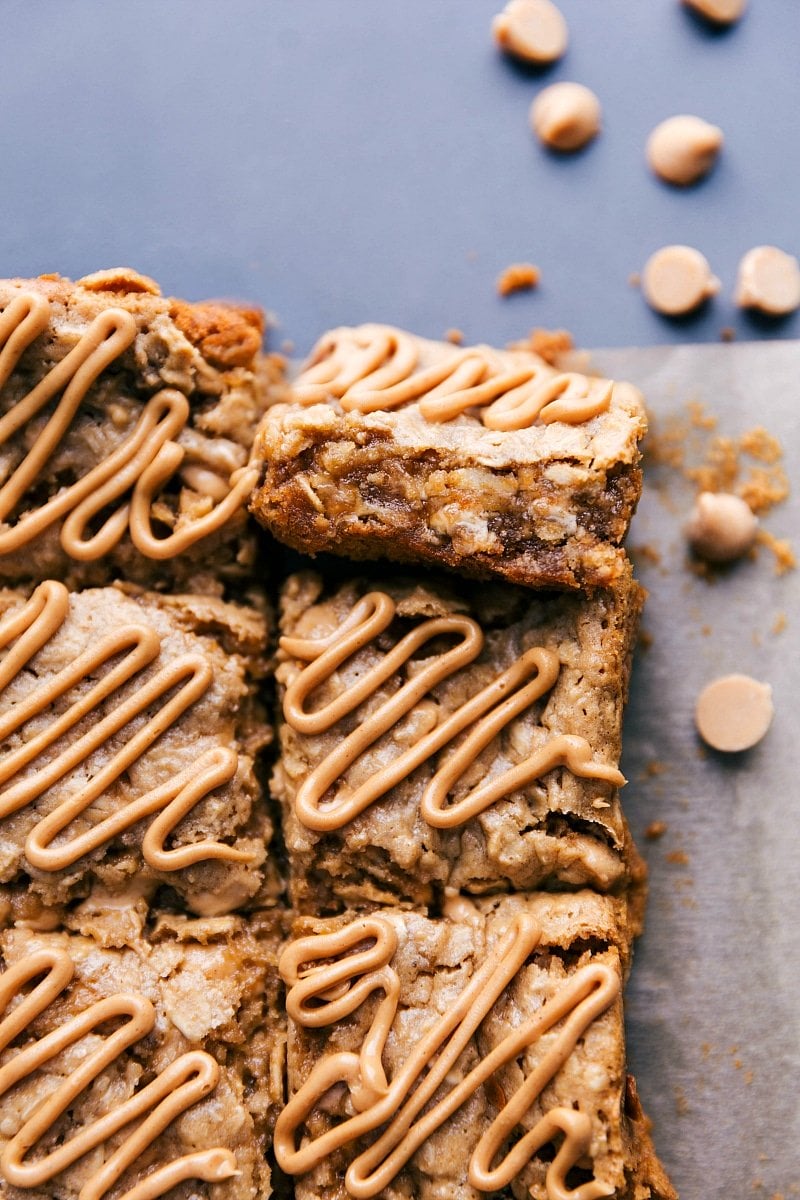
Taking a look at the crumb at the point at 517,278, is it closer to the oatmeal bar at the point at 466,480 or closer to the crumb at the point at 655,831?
the oatmeal bar at the point at 466,480

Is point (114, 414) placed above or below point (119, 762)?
above

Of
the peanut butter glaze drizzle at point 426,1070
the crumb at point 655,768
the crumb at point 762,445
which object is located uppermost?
the crumb at point 762,445

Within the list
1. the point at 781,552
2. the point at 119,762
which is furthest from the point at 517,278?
the point at 119,762

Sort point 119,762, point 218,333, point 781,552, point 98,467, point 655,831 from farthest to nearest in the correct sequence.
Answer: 1. point 781,552
2. point 655,831
3. point 218,333
4. point 98,467
5. point 119,762

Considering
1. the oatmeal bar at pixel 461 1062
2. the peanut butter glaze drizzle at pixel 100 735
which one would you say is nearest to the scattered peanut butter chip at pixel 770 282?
the oatmeal bar at pixel 461 1062

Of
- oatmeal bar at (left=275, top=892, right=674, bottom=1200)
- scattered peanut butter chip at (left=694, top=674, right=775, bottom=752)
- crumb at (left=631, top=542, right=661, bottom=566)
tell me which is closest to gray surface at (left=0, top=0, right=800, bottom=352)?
crumb at (left=631, top=542, right=661, bottom=566)

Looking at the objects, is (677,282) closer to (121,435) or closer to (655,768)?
(655,768)

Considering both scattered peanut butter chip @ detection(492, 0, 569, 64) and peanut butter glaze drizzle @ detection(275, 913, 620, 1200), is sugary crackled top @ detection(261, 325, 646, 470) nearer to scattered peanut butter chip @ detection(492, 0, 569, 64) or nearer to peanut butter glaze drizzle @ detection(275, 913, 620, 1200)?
scattered peanut butter chip @ detection(492, 0, 569, 64)
